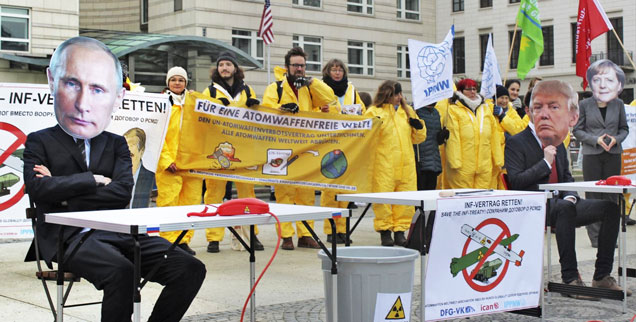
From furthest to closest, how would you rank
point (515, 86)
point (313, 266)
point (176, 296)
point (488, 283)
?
1. point (515, 86)
2. point (313, 266)
3. point (488, 283)
4. point (176, 296)

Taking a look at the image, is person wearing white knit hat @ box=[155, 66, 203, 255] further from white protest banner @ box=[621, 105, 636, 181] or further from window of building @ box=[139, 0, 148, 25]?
window of building @ box=[139, 0, 148, 25]

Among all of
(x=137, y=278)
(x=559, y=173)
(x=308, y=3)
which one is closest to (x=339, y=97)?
(x=559, y=173)

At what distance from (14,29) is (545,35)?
29642 millimetres

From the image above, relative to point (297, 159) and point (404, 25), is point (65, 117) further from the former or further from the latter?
point (404, 25)

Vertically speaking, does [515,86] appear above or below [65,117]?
above

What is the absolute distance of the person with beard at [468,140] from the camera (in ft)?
38.6

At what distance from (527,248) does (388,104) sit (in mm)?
5016

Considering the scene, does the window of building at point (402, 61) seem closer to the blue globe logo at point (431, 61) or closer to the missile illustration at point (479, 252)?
the blue globe logo at point (431, 61)

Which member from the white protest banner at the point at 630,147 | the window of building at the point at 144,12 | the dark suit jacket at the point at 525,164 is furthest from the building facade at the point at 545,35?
the dark suit jacket at the point at 525,164

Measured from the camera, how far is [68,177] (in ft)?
17.9

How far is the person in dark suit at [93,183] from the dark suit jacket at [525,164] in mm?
3425

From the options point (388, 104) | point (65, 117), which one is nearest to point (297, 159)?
point (388, 104)

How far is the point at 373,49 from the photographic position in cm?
4547

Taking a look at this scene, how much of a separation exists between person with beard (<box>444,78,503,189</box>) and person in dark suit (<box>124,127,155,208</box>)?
440 cm
